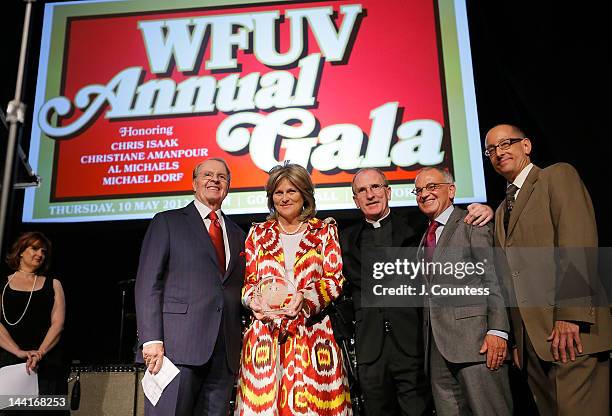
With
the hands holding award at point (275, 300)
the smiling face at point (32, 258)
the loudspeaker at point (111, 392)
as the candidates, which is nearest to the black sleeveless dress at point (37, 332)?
the smiling face at point (32, 258)

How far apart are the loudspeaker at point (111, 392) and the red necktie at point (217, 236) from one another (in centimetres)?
153

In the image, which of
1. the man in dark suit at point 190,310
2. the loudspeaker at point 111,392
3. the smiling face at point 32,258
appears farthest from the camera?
the loudspeaker at point 111,392

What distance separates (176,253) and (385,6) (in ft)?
9.13

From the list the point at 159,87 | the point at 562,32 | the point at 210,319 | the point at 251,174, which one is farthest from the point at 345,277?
the point at 562,32

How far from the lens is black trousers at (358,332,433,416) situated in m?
2.28

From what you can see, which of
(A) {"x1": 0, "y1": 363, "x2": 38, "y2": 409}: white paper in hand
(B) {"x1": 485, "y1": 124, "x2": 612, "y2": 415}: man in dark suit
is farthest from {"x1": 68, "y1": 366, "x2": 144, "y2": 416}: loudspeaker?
(B) {"x1": 485, "y1": 124, "x2": 612, "y2": 415}: man in dark suit

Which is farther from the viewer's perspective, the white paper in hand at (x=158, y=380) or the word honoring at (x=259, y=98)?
the word honoring at (x=259, y=98)

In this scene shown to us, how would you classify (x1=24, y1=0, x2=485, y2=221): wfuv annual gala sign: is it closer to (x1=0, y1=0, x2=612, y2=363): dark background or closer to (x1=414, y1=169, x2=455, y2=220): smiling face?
(x1=0, y1=0, x2=612, y2=363): dark background

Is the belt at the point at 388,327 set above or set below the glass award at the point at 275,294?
below

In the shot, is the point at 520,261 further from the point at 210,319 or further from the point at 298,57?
the point at 298,57

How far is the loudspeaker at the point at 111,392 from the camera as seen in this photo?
3.50 m

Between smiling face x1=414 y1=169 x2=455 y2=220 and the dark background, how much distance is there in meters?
1.26

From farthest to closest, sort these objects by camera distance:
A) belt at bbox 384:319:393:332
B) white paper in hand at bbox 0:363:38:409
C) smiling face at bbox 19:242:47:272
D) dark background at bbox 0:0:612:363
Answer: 1. dark background at bbox 0:0:612:363
2. smiling face at bbox 19:242:47:272
3. white paper in hand at bbox 0:363:38:409
4. belt at bbox 384:319:393:332

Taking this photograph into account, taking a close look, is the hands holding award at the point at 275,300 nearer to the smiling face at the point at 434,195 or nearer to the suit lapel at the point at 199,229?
the suit lapel at the point at 199,229
